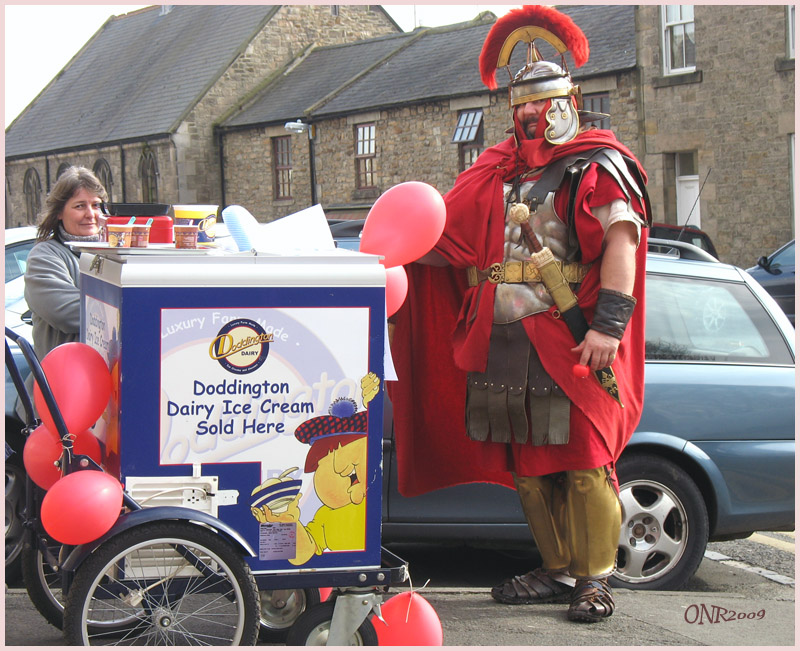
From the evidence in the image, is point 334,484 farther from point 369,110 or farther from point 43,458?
point 369,110

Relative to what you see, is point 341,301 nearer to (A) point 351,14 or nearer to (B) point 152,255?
(B) point 152,255

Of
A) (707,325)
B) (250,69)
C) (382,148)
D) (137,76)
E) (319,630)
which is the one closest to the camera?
(319,630)

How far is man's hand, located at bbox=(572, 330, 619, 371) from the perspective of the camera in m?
3.99

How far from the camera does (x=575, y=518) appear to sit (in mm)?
4199

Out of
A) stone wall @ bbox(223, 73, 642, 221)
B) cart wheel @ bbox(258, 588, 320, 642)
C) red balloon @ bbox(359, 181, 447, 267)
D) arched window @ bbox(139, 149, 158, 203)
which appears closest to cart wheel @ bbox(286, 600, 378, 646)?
cart wheel @ bbox(258, 588, 320, 642)

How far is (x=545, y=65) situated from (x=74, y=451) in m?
2.34

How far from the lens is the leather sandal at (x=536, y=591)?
438cm

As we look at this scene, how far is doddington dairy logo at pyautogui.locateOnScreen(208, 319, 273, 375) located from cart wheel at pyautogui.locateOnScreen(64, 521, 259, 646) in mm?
523

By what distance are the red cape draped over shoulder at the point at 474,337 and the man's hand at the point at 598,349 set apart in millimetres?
120

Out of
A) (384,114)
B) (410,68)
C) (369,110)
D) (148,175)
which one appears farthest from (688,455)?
(148,175)

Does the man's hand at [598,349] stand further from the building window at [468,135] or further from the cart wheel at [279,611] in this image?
the building window at [468,135]

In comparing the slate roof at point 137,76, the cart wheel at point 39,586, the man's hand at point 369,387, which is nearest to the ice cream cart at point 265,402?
the man's hand at point 369,387

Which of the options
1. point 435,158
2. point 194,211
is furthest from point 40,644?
point 435,158

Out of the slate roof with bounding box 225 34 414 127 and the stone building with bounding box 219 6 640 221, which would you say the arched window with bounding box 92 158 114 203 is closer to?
the stone building with bounding box 219 6 640 221
